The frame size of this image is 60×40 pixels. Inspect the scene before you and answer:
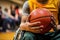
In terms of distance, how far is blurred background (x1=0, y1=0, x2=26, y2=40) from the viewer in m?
→ 4.13

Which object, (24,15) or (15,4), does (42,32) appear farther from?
(15,4)

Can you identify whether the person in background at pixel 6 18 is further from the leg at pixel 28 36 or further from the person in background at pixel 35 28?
the leg at pixel 28 36

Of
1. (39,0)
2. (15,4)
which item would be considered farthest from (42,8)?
(15,4)

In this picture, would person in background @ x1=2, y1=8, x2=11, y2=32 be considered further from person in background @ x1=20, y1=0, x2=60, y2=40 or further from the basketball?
the basketball

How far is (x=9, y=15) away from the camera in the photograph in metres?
4.15

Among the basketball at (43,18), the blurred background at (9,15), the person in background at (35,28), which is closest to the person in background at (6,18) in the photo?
the blurred background at (9,15)

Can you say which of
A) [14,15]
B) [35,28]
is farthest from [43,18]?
[14,15]

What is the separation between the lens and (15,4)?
164 inches

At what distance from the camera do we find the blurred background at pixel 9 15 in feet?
13.5

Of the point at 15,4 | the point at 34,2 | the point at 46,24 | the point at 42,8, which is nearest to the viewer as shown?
the point at 46,24

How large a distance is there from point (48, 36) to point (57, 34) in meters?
0.08

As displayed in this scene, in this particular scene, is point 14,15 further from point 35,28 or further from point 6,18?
point 35,28

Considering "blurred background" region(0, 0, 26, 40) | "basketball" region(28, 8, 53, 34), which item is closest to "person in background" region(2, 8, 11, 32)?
"blurred background" region(0, 0, 26, 40)

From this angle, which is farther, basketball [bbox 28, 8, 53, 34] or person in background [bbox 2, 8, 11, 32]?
person in background [bbox 2, 8, 11, 32]
